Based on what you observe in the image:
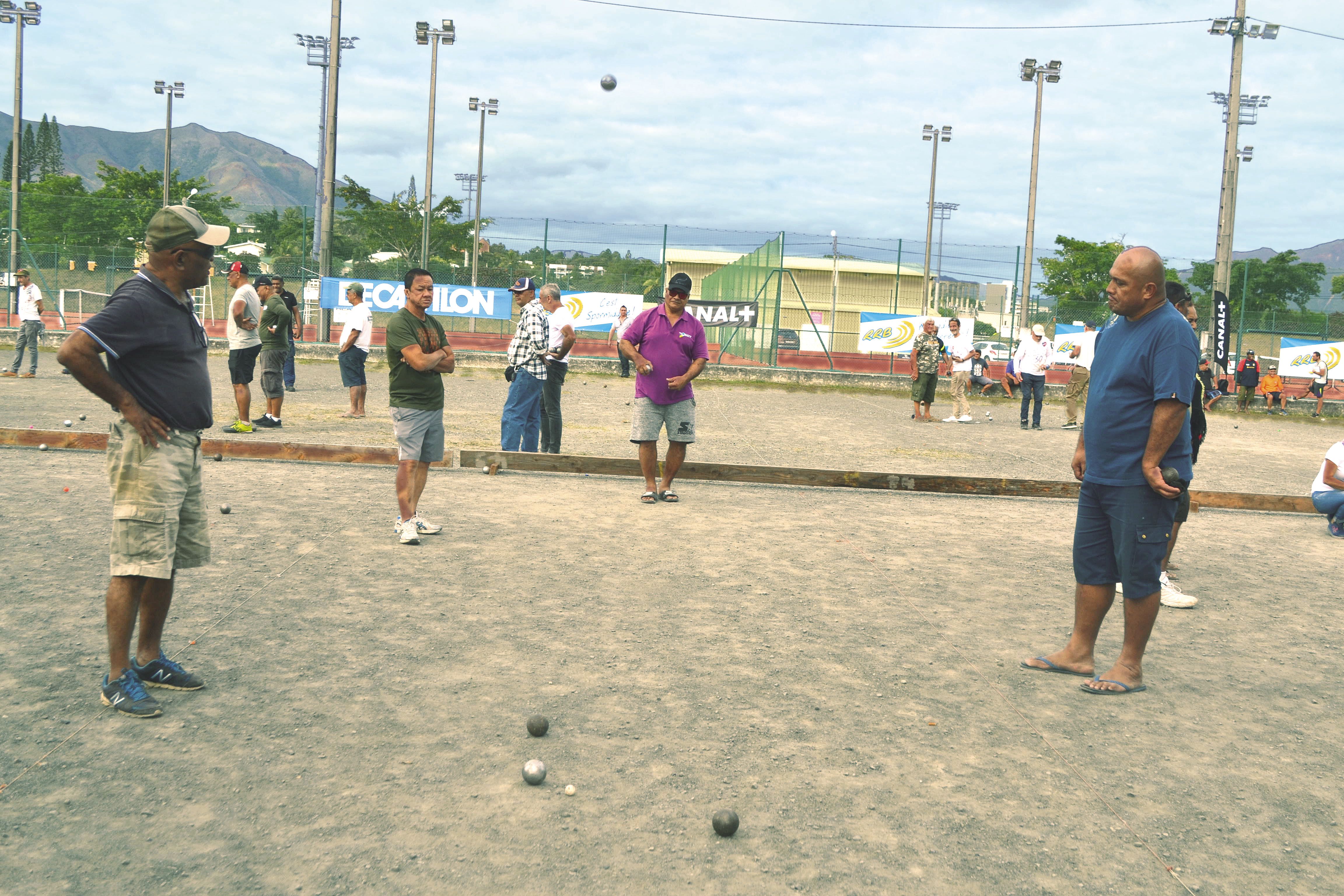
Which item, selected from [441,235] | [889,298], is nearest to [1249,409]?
[889,298]

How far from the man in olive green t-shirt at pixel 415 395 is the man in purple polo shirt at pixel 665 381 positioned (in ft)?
6.47

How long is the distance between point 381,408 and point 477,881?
13.6 meters

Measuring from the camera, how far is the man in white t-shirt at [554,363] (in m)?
10.3

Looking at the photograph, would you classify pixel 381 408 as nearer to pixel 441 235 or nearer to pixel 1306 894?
pixel 1306 894

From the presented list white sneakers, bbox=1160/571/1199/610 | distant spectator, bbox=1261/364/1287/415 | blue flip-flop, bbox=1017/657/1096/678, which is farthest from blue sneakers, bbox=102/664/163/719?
distant spectator, bbox=1261/364/1287/415

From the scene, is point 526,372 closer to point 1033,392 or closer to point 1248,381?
point 1033,392

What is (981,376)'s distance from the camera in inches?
1077

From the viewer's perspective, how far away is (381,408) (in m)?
15.8

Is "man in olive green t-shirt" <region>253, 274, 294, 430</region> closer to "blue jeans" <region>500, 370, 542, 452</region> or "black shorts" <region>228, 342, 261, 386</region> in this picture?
"black shorts" <region>228, 342, 261, 386</region>

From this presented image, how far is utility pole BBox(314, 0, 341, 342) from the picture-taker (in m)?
26.8

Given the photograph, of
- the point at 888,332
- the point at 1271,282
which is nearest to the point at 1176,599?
the point at 888,332

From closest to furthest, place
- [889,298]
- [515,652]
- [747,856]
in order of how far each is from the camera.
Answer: [747,856], [515,652], [889,298]

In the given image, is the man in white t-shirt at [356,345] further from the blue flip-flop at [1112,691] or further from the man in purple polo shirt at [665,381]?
the blue flip-flop at [1112,691]

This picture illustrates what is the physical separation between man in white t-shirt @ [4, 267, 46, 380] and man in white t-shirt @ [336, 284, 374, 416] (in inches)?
289
